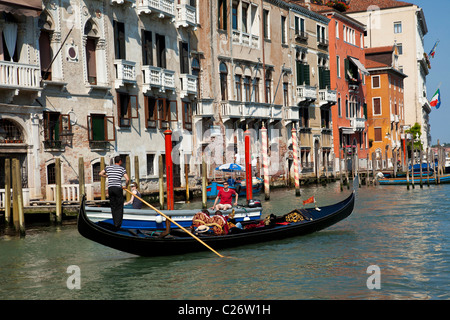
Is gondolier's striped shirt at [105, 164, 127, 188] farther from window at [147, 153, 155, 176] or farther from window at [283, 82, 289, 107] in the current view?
window at [283, 82, 289, 107]

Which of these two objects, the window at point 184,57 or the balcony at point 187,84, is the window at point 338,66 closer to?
the window at point 184,57

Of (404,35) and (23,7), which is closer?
(23,7)

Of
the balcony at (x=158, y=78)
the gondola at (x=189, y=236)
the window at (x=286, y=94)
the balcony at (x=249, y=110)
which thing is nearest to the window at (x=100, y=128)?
the balcony at (x=158, y=78)

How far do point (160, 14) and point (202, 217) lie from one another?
38.2 feet

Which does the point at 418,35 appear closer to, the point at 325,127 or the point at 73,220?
the point at 325,127

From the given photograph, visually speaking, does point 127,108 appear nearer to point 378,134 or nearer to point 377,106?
point 377,106

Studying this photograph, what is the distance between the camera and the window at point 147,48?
22.3 metres

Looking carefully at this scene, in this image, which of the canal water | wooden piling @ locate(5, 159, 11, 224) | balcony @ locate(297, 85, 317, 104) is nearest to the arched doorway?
wooden piling @ locate(5, 159, 11, 224)

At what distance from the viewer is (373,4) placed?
53.6 m

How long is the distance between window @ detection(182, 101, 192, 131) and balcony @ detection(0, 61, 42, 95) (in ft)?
25.6

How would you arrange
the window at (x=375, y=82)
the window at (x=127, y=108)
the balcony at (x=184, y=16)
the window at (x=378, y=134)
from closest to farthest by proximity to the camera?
the window at (x=127, y=108)
the balcony at (x=184, y=16)
the window at (x=375, y=82)
the window at (x=378, y=134)

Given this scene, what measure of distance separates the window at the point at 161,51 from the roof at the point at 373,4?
32079 millimetres

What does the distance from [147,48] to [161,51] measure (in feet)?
3.03

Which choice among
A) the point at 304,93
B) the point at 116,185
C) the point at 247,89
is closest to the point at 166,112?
the point at 247,89
